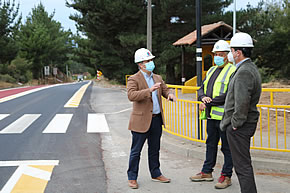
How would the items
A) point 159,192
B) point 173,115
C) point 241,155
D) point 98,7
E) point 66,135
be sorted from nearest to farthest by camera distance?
1. point 241,155
2. point 159,192
3. point 173,115
4. point 66,135
5. point 98,7

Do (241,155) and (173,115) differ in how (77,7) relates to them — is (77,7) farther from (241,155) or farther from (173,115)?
(241,155)

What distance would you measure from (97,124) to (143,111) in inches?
229

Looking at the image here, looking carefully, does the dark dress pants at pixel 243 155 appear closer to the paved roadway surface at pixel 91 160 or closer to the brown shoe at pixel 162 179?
the paved roadway surface at pixel 91 160

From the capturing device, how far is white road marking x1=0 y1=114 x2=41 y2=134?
959 cm

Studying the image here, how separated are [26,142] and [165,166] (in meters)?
3.62

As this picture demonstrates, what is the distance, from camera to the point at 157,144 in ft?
17.4

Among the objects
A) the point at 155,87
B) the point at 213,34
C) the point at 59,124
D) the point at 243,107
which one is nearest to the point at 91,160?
the point at 155,87

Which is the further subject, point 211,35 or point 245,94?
point 211,35

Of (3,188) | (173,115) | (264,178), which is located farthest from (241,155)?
(173,115)

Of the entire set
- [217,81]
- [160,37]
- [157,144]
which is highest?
[160,37]

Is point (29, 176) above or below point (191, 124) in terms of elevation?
below

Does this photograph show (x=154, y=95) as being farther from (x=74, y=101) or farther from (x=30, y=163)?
(x=74, y=101)

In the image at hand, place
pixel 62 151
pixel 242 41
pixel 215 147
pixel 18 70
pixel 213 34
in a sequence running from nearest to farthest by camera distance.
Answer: pixel 242 41 → pixel 215 147 → pixel 62 151 → pixel 213 34 → pixel 18 70

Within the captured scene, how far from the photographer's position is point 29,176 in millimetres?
5543
